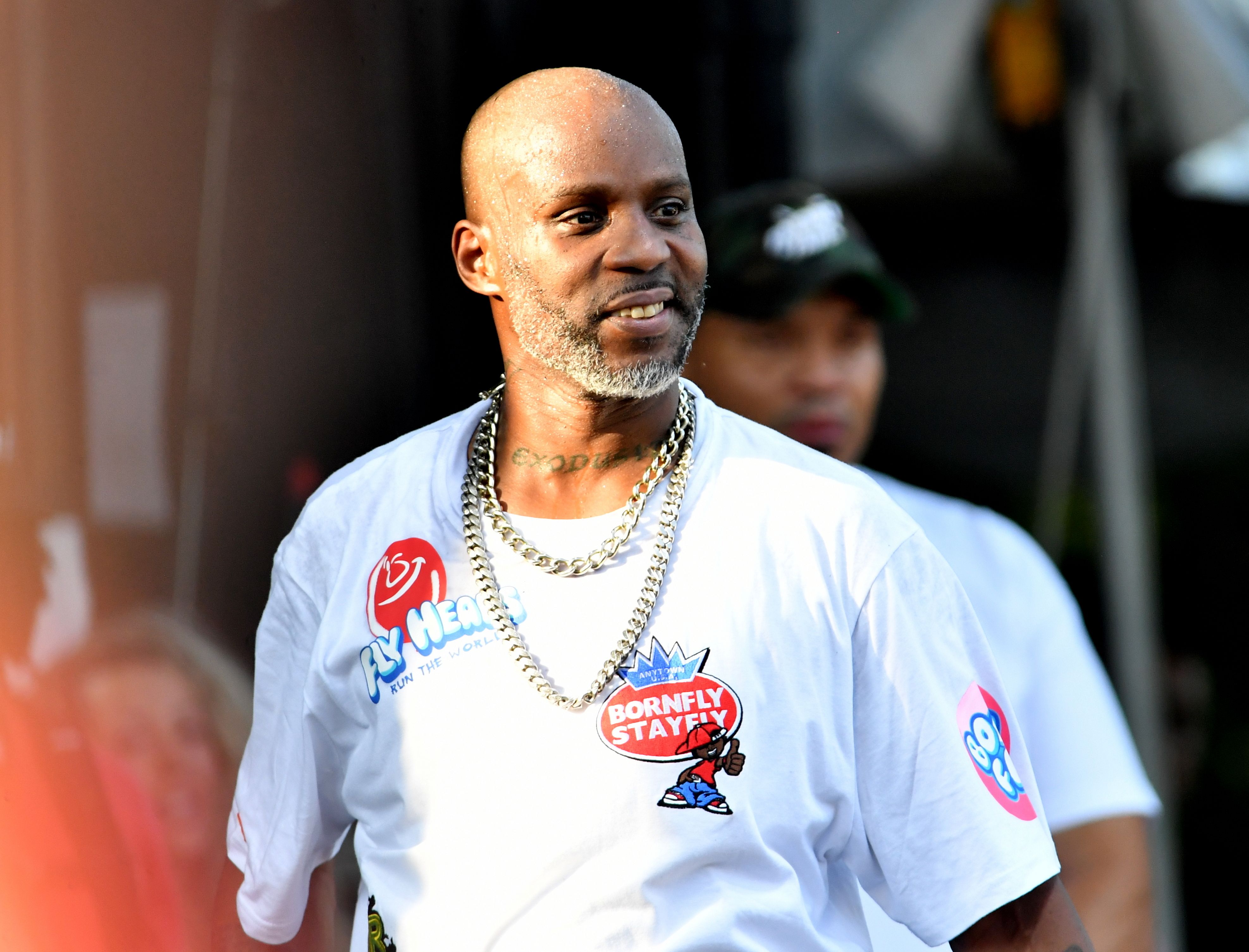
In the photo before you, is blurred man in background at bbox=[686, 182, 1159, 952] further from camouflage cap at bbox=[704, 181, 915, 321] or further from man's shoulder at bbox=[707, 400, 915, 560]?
man's shoulder at bbox=[707, 400, 915, 560]

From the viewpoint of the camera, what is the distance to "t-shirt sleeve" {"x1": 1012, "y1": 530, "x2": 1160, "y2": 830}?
1970 millimetres

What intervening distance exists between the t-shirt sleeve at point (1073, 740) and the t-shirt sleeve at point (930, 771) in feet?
2.50

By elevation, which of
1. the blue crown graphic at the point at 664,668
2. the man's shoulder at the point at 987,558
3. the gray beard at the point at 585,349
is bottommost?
the man's shoulder at the point at 987,558

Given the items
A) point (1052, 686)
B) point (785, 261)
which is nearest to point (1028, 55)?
point (785, 261)

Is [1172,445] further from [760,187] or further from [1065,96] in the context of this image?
[760,187]

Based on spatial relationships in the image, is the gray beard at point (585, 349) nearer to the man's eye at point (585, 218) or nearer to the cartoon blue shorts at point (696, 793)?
the man's eye at point (585, 218)

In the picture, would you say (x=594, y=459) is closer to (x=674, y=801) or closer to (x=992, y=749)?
(x=674, y=801)

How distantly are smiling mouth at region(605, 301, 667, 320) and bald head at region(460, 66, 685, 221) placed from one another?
4.5 inches

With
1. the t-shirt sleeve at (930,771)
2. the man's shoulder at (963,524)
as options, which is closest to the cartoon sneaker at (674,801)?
the t-shirt sleeve at (930,771)

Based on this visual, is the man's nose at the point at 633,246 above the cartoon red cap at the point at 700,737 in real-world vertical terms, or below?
above

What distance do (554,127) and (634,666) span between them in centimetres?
45

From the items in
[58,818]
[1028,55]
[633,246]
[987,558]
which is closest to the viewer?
[633,246]

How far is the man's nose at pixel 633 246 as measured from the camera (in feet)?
3.82

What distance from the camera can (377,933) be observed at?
4.23 ft
